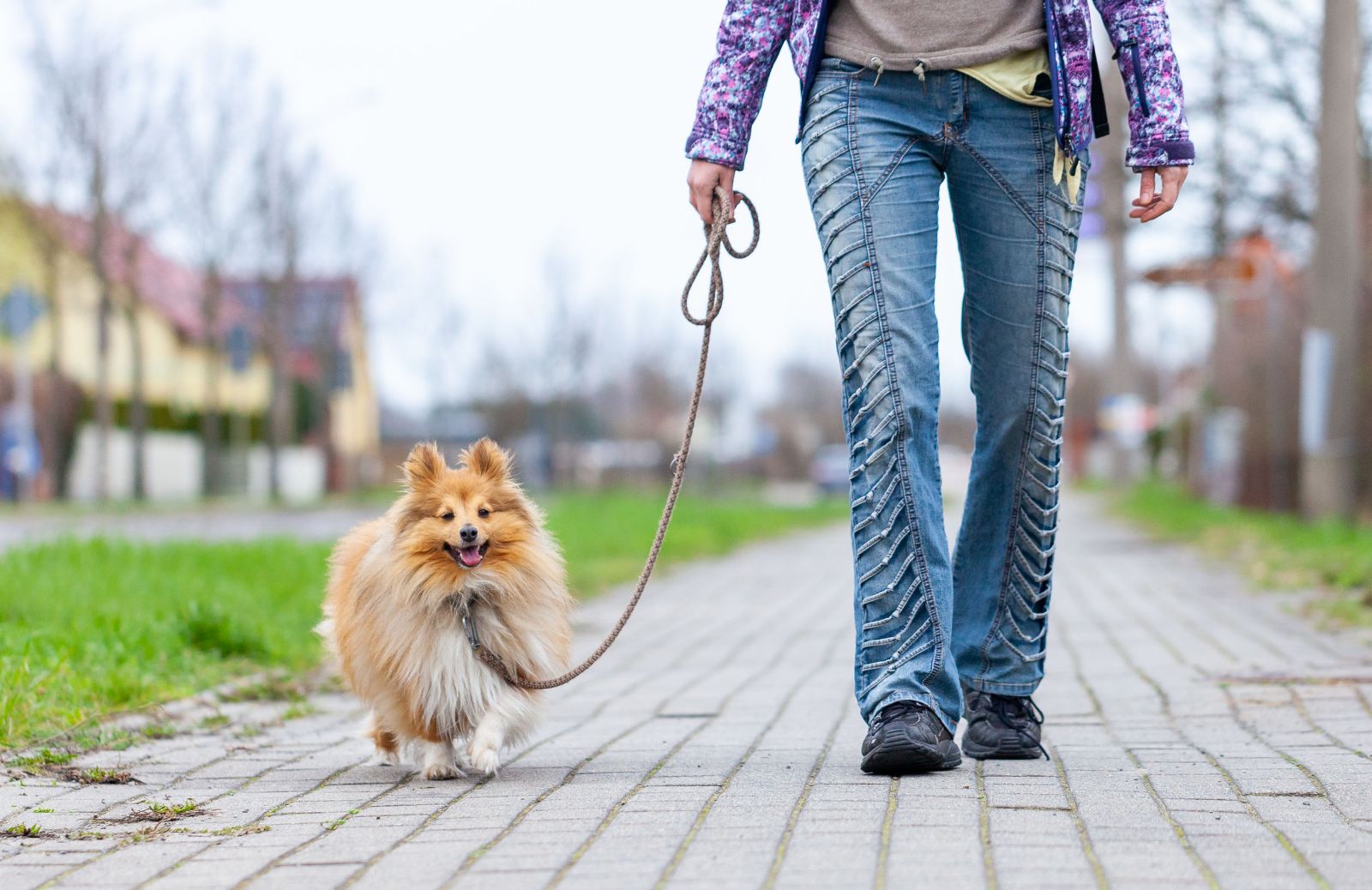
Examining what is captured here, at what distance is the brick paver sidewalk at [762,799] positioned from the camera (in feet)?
10.3

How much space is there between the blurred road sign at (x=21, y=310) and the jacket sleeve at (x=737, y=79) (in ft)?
83.2

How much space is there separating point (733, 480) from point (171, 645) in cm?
4515

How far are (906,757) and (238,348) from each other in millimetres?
31052

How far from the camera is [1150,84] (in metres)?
4.34

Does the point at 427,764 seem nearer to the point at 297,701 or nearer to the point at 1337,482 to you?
the point at 297,701

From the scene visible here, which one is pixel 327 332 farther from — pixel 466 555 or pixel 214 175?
pixel 466 555

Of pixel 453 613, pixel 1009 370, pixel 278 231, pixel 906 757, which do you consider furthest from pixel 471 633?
pixel 278 231

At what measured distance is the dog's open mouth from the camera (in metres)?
4.62

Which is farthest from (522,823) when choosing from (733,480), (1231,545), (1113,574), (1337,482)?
(733,480)

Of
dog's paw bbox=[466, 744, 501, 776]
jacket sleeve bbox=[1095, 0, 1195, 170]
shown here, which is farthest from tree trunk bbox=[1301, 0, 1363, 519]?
dog's paw bbox=[466, 744, 501, 776]

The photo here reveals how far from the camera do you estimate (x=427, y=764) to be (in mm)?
4539

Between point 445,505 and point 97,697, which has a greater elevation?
point 445,505

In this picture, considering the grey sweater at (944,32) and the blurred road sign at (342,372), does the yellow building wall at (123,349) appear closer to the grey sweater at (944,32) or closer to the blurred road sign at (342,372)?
the blurred road sign at (342,372)

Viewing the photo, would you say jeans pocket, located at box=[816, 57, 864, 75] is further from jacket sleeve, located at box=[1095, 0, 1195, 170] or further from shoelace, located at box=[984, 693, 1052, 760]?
shoelace, located at box=[984, 693, 1052, 760]
